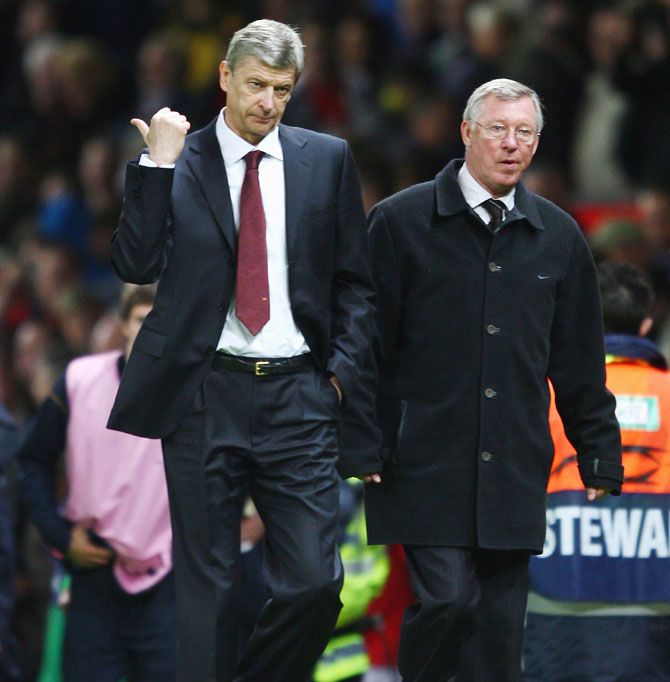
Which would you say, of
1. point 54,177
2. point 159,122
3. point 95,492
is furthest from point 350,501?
point 54,177

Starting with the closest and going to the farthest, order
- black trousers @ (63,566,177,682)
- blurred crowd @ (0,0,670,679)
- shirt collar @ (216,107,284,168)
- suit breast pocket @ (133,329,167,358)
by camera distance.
A: suit breast pocket @ (133,329,167,358), shirt collar @ (216,107,284,168), black trousers @ (63,566,177,682), blurred crowd @ (0,0,670,679)

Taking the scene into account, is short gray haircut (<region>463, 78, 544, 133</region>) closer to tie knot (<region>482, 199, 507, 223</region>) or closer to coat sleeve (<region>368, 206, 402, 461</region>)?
tie knot (<region>482, 199, 507, 223</region>)

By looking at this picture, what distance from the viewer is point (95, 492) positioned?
6512 millimetres

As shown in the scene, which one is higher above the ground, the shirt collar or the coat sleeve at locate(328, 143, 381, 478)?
the shirt collar

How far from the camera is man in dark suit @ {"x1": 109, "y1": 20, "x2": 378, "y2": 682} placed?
507 cm

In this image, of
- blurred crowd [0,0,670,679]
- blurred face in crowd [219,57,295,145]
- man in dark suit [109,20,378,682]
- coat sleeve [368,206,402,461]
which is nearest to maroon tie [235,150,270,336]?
man in dark suit [109,20,378,682]

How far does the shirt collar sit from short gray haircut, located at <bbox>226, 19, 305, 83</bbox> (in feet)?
0.63

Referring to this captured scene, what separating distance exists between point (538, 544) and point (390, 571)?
2312 millimetres

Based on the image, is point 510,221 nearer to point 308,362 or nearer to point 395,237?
point 395,237

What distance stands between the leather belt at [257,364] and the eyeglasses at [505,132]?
85 cm

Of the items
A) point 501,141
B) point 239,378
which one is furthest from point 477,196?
point 239,378

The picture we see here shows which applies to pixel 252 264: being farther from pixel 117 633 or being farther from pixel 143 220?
pixel 117 633

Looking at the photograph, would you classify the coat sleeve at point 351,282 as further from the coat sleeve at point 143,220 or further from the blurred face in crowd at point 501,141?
the coat sleeve at point 143,220

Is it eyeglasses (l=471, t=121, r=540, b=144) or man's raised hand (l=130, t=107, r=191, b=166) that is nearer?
man's raised hand (l=130, t=107, r=191, b=166)
